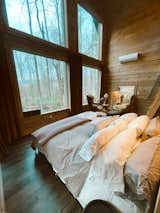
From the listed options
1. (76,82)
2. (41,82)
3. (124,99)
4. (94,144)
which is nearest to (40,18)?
(41,82)

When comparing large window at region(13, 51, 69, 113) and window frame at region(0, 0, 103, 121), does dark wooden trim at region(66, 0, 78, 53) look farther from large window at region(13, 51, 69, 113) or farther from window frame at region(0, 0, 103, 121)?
large window at region(13, 51, 69, 113)

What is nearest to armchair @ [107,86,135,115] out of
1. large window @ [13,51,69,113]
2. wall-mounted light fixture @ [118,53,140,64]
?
wall-mounted light fixture @ [118,53,140,64]

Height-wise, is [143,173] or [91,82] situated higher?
[91,82]

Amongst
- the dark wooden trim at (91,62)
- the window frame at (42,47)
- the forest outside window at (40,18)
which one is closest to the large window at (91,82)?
the dark wooden trim at (91,62)

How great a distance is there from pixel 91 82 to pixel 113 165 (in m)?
4.57

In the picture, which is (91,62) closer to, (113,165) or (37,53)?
(37,53)

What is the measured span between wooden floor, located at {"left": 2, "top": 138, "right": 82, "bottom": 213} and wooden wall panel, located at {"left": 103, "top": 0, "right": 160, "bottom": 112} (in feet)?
14.0

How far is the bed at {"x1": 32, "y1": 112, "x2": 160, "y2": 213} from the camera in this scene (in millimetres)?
803

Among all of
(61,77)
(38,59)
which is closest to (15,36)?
(38,59)

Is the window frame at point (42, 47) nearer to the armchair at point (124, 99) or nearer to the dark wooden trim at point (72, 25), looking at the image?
the dark wooden trim at point (72, 25)

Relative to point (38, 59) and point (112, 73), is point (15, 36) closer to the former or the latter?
point (38, 59)

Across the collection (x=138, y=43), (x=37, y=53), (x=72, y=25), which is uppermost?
(x=72, y=25)

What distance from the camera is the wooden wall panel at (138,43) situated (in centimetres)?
388

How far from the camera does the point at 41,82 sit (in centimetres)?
340
